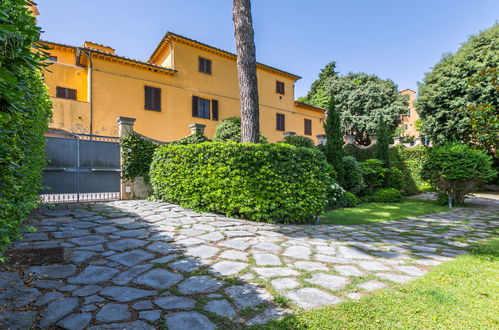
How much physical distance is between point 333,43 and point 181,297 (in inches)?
554

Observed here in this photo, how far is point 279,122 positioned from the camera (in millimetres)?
21250

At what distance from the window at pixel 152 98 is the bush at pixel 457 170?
1417cm

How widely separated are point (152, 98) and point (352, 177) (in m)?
11.9

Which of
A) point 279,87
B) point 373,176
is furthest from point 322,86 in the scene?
point 373,176

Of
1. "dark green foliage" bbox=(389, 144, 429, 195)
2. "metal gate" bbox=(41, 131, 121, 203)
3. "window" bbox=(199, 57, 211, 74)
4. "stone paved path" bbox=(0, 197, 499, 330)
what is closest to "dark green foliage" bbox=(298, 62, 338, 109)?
"dark green foliage" bbox=(389, 144, 429, 195)

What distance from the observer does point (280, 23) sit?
31.3 feet

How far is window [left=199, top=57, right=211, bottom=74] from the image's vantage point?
17073 mm

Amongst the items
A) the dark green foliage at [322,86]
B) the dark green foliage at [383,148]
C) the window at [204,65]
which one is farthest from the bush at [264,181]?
the dark green foliage at [322,86]

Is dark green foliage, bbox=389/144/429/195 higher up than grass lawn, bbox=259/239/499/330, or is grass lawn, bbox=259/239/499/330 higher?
dark green foliage, bbox=389/144/429/195

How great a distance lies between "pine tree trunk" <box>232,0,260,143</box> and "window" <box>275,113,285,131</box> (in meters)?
13.4

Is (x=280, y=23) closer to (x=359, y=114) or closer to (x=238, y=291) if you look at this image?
(x=238, y=291)

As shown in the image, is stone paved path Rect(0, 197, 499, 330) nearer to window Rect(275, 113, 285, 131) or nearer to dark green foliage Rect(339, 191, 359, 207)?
dark green foliage Rect(339, 191, 359, 207)

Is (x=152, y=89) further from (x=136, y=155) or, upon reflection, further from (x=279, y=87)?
(x=279, y=87)

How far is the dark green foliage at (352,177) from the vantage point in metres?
11.3
